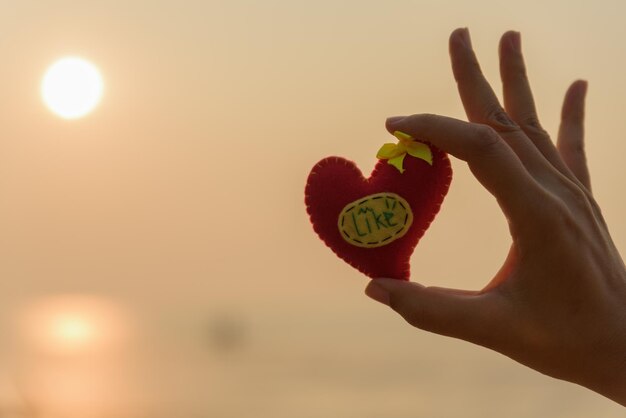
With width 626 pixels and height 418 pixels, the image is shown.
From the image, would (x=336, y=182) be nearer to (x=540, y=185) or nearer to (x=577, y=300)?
(x=540, y=185)

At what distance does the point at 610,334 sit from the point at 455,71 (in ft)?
2.49

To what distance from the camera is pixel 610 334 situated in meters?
1.59

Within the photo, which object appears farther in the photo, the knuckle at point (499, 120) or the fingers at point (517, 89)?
the fingers at point (517, 89)

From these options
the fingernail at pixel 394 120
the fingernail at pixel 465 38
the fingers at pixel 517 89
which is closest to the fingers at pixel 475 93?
the fingernail at pixel 465 38

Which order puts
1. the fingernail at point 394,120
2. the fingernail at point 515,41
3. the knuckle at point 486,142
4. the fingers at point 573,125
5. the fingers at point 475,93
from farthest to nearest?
the fingers at point 573,125 < the fingernail at point 515,41 < the fingers at point 475,93 < the fingernail at point 394,120 < the knuckle at point 486,142

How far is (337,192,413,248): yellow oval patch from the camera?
1839mm

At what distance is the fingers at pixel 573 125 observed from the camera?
2230mm

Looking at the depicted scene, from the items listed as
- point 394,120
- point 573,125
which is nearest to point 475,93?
point 394,120

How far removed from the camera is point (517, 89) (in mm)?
2096

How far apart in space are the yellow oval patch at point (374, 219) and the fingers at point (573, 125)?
2.14 ft

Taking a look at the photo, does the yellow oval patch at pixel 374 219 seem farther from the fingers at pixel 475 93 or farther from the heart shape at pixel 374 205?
the fingers at pixel 475 93

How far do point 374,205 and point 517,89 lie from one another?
58cm

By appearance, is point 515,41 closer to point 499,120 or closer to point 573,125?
point 573,125

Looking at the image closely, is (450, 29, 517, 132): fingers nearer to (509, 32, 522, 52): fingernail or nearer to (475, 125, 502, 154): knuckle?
(509, 32, 522, 52): fingernail
